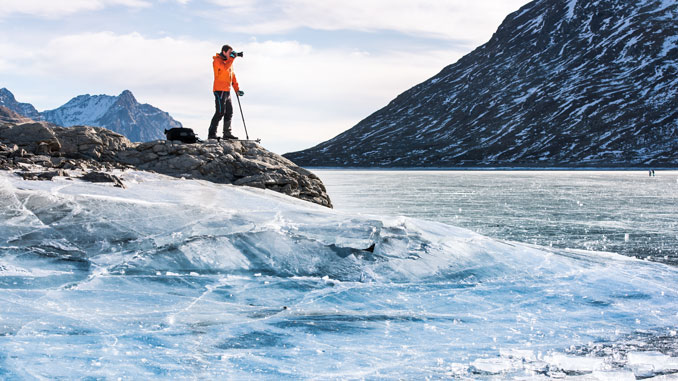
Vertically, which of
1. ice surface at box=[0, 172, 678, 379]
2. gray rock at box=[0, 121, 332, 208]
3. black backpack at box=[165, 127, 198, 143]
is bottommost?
ice surface at box=[0, 172, 678, 379]

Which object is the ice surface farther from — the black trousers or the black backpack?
the black trousers

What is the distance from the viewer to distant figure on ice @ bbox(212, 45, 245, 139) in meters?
16.3

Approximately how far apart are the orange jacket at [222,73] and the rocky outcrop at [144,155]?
5.18ft

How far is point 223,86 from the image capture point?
16.7 meters

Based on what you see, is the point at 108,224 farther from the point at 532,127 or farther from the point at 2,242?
the point at 532,127

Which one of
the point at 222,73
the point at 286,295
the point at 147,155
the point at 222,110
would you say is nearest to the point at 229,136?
the point at 222,110

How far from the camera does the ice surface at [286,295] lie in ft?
19.9

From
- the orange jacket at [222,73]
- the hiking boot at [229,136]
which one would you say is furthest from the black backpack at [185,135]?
the orange jacket at [222,73]

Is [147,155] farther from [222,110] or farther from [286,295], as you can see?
[286,295]

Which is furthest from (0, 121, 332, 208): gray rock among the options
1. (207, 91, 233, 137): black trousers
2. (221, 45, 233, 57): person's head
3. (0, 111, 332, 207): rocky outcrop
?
(221, 45, 233, 57): person's head

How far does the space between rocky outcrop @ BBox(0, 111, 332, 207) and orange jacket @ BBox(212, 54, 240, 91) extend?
1.58 meters

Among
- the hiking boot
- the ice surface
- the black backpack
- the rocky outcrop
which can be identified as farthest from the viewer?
the hiking boot

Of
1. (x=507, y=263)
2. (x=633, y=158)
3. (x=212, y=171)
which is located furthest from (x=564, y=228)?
(x=633, y=158)

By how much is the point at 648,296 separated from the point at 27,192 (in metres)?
10.3
